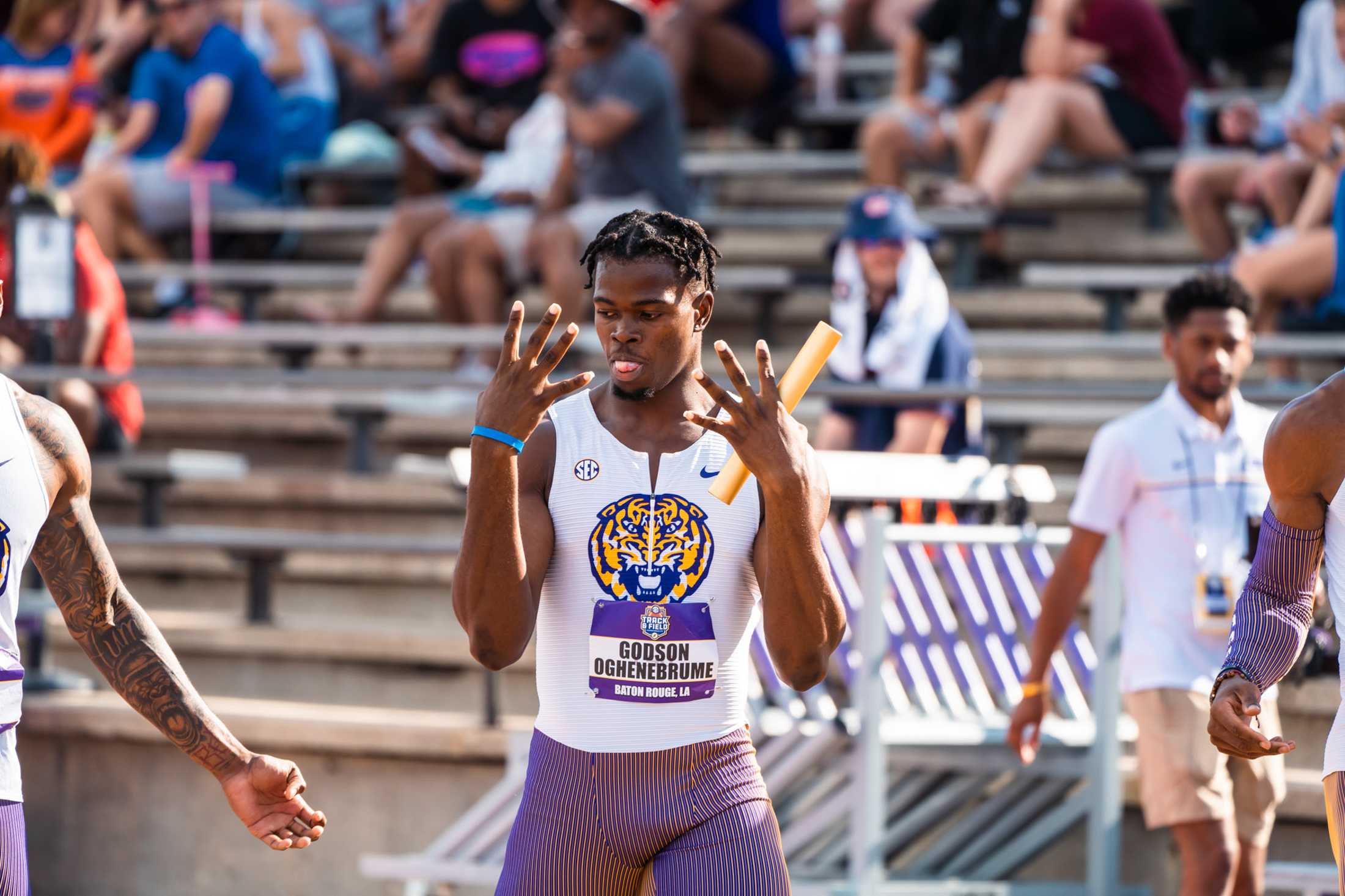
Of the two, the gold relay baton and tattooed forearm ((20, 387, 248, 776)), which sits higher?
the gold relay baton

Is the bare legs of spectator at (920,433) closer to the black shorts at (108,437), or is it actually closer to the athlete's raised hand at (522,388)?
the black shorts at (108,437)

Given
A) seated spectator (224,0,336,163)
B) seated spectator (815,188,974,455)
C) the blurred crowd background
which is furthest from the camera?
seated spectator (224,0,336,163)

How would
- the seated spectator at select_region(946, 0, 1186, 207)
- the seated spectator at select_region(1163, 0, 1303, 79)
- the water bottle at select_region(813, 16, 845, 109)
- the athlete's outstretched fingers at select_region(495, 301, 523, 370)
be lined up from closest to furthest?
the athlete's outstretched fingers at select_region(495, 301, 523, 370) < the seated spectator at select_region(946, 0, 1186, 207) < the seated spectator at select_region(1163, 0, 1303, 79) < the water bottle at select_region(813, 16, 845, 109)

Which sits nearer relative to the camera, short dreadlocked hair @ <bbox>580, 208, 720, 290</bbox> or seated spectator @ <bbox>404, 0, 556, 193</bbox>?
short dreadlocked hair @ <bbox>580, 208, 720, 290</bbox>

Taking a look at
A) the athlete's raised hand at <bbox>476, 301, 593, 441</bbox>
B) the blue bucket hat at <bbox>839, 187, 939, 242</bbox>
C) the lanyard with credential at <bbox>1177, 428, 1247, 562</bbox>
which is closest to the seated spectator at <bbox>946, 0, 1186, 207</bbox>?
the blue bucket hat at <bbox>839, 187, 939, 242</bbox>

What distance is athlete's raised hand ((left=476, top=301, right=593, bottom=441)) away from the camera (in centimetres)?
313

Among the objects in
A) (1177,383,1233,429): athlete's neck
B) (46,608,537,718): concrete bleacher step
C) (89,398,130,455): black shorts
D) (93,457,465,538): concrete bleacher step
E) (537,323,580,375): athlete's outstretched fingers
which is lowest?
(46,608,537,718): concrete bleacher step

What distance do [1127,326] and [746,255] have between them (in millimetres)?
2068

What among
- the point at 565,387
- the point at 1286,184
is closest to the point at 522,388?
the point at 565,387

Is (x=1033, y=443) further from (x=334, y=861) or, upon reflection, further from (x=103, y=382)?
(x=103, y=382)

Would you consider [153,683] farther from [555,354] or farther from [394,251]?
[394,251]

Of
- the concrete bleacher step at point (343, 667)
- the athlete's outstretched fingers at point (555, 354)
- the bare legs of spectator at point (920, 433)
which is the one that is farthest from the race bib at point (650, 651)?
the concrete bleacher step at point (343, 667)

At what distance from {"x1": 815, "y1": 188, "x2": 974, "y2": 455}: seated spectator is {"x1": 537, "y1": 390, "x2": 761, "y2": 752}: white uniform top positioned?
3186mm

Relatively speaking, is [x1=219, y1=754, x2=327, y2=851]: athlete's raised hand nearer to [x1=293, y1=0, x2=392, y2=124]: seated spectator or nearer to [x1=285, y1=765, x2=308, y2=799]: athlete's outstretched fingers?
[x1=285, y1=765, x2=308, y2=799]: athlete's outstretched fingers
